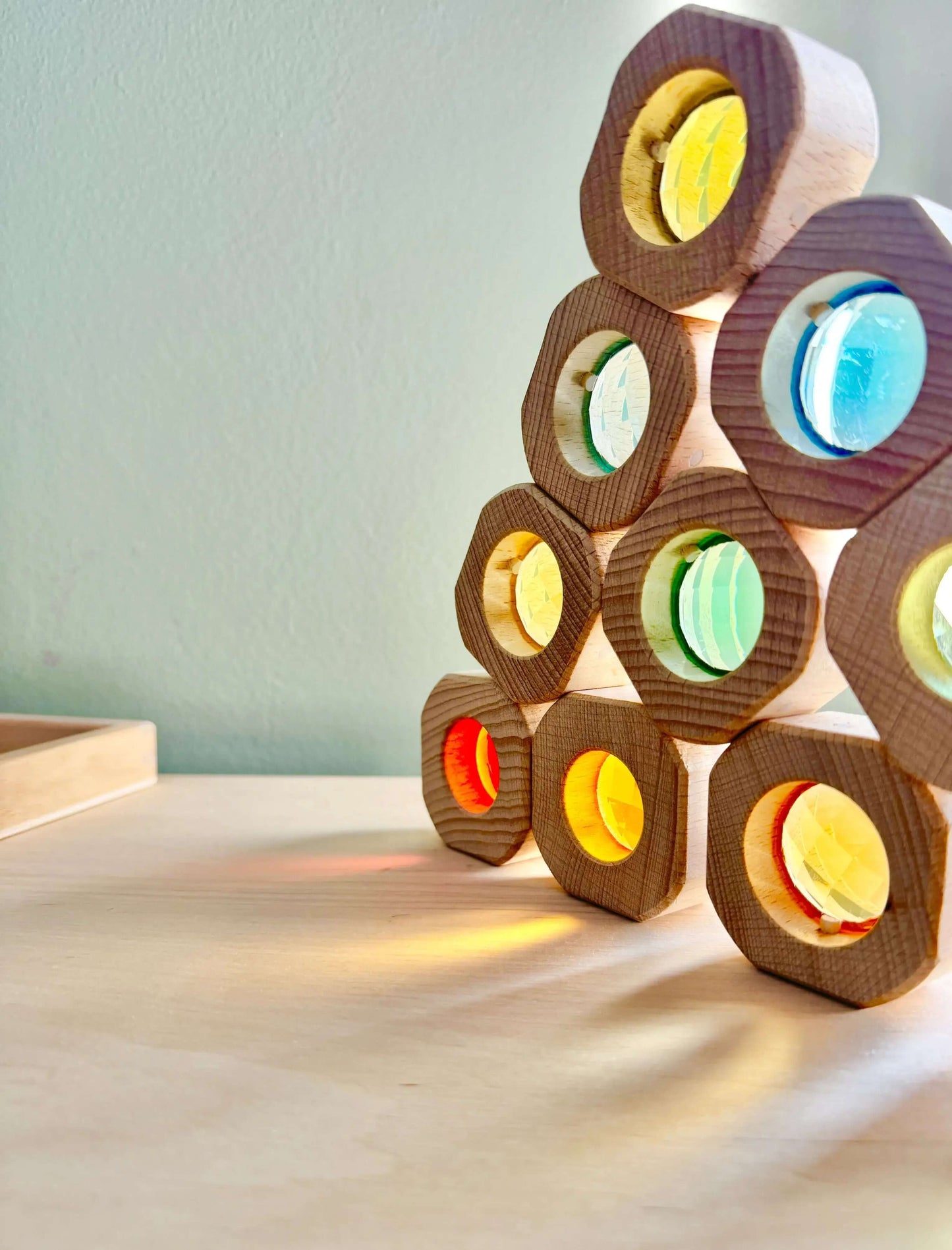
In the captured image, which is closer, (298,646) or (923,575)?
(923,575)

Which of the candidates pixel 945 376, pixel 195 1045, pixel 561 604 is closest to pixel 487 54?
pixel 561 604

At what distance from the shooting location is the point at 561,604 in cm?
70

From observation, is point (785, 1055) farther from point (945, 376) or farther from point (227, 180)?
point (227, 180)

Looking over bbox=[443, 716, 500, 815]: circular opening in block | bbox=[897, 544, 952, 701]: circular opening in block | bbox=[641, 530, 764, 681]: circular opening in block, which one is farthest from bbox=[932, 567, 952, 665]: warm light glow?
bbox=[443, 716, 500, 815]: circular opening in block

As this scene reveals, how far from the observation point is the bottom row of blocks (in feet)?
1.61

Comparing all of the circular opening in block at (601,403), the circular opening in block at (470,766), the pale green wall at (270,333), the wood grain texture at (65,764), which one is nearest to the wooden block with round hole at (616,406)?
the circular opening in block at (601,403)

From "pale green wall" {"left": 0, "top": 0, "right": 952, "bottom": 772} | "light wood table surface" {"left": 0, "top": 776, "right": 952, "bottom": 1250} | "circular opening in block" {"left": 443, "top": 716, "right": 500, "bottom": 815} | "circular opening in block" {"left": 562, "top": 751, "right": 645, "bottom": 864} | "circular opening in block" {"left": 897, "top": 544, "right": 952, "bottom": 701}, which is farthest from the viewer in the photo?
"pale green wall" {"left": 0, "top": 0, "right": 952, "bottom": 772}

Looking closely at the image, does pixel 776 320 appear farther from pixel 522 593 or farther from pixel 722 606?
pixel 522 593

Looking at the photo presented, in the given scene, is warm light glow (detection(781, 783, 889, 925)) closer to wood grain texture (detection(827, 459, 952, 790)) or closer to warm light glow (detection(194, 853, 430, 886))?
wood grain texture (detection(827, 459, 952, 790))

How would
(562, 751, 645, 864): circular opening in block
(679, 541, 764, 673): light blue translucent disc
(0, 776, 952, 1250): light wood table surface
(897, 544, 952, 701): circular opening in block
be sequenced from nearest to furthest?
1. (0, 776, 952, 1250): light wood table surface
2. (897, 544, 952, 701): circular opening in block
3. (679, 541, 764, 673): light blue translucent disc
4. (562, 751, 645, 864): circular opening in block

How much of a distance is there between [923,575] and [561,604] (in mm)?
271

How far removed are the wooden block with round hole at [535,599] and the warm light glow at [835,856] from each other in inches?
Answer: 6.8

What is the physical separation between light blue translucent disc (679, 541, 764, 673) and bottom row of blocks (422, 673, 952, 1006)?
0.17 ft

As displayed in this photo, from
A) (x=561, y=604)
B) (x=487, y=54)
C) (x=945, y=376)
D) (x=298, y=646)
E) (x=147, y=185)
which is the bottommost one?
(x=298, y=646)
